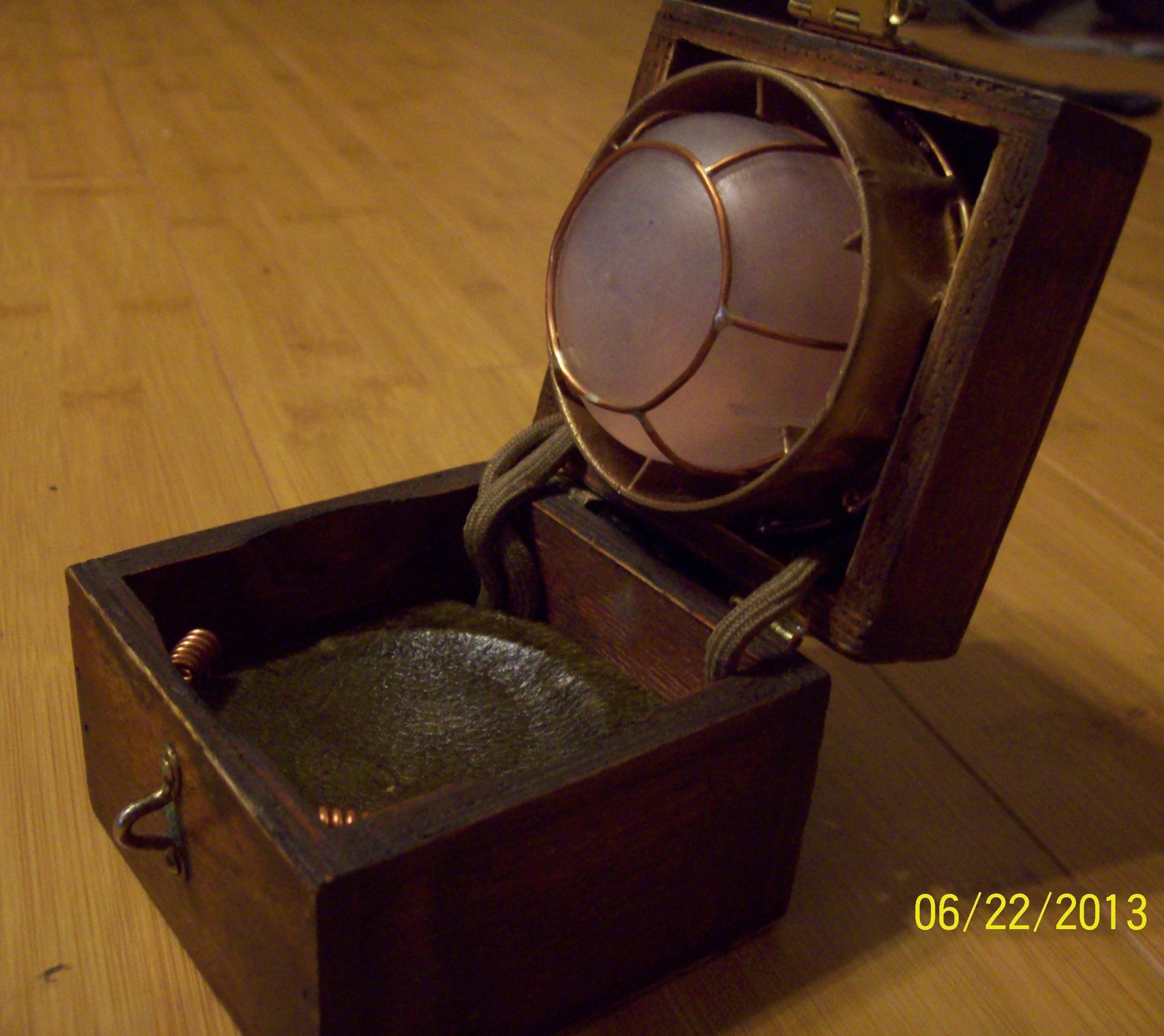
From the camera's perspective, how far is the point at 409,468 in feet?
4.28

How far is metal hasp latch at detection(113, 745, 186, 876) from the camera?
2.28 feet

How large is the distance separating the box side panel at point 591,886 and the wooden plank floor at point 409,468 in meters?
0.05

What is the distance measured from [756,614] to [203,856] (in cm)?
33

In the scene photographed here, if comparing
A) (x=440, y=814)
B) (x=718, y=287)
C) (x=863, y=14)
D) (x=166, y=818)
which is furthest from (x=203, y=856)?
(x=863, y=14)

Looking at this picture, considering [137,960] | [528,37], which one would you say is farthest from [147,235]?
[528,37]

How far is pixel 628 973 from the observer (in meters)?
0.75

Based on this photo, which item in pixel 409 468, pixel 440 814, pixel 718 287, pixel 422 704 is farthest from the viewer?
pixel 409 468

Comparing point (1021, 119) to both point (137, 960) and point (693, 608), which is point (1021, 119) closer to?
point (693, 608)

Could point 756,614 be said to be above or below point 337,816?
above

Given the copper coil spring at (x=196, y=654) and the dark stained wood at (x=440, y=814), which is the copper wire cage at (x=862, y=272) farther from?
the copper coil spring at (x=196, y=654)

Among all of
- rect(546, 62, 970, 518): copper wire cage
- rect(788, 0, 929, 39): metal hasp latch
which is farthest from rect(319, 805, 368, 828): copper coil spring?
rect(788, 0, 929, 39): metal hasp latch

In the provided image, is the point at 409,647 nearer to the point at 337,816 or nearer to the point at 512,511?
the point at 512,511

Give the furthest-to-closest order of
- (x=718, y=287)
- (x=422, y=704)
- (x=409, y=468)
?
(x=409, y=468) → (x=422, y=704) → (x=718, y=287)

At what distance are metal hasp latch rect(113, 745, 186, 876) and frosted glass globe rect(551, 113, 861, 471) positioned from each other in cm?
32
